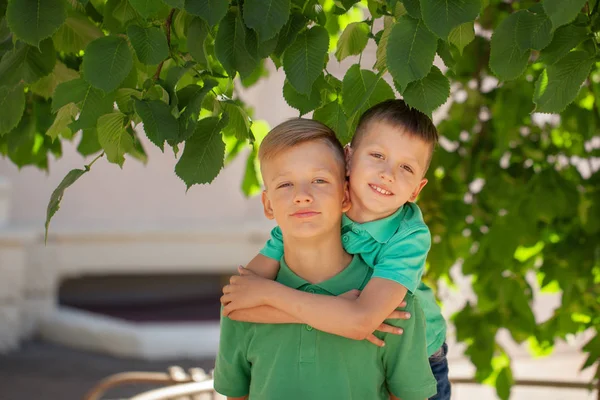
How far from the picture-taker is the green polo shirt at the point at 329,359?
5.16 ft

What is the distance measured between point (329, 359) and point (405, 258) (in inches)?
8.8

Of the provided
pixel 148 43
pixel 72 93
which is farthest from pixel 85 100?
pixel 148 43

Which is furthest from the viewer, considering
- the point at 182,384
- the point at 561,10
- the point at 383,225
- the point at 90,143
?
the point at 182,384

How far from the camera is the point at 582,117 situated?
9.71 feet

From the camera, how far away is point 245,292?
5.38 feet

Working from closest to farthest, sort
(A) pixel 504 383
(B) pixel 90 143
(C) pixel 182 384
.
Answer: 1. (B) pixel 90 143
2. (C) pixel 182 384
3. (A) pixel 504 383

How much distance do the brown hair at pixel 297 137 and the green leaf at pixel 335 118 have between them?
0.40ft

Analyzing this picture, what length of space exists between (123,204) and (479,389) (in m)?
3.40

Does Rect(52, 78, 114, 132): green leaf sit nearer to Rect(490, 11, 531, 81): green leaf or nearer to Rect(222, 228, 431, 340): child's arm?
Rect(222, 228, 431, 340): child's arm

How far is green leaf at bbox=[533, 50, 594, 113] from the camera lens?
1485mm

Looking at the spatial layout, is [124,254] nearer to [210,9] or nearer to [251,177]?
[251,177]

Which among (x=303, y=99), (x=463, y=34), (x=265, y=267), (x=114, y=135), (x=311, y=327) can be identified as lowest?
(x=311, y=327)

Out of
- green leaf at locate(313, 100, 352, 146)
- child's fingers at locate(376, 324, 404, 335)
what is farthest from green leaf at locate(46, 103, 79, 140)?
child's fingers at locate(376, 324, 404, 335)

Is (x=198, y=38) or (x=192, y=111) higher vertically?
(x=198, y=38)
